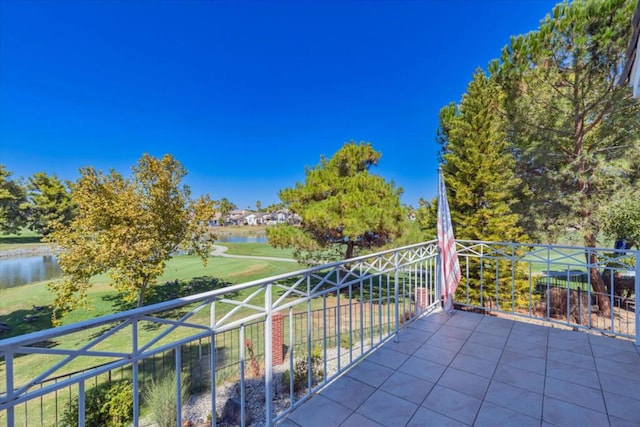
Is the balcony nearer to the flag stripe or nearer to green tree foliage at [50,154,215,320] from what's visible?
the flag stripe

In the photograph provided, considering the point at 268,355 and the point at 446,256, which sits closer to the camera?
the point at 268,355

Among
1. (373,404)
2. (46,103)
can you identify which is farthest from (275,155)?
(373,404)

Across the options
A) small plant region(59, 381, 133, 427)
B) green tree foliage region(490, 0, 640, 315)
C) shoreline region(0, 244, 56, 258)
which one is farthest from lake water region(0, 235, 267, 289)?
green tree foliage region(490, 0, 640, 315)

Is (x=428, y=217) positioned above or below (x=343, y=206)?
below

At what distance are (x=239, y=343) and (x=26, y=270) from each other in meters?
25.1

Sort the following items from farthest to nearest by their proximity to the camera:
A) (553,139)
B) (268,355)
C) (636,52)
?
(553,139)
(636,52)
(268,355)

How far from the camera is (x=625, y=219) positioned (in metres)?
6.73

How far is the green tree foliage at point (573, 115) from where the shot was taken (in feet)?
21.7

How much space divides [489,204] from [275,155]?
2656 cm

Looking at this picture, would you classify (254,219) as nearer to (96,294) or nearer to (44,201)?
(44,201)

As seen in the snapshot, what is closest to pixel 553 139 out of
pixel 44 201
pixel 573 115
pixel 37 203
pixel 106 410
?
pixel 573 115

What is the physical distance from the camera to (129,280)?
7.91m

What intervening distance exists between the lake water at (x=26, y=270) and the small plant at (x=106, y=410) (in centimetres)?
1294

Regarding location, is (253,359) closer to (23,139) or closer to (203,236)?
(203,236)
